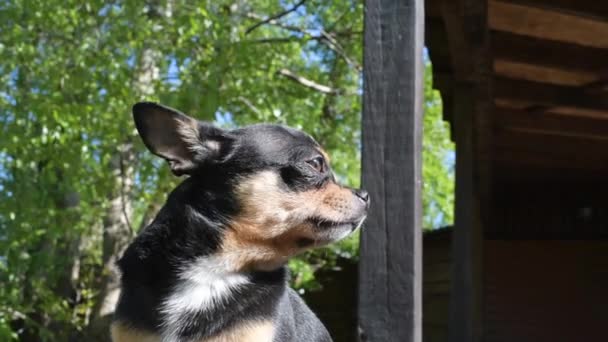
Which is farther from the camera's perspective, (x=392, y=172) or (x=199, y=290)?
(x=199, y=290)

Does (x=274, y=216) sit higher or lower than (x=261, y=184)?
lower

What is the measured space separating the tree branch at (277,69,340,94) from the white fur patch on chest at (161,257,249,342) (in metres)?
6.84

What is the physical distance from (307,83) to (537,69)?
4812 mm

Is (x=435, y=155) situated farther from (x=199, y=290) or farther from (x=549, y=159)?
(x=199, y=290)

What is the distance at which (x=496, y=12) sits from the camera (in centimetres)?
509

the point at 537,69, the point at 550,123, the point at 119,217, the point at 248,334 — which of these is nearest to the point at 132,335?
the point at 248,334

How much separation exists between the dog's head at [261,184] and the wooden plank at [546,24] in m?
2.22

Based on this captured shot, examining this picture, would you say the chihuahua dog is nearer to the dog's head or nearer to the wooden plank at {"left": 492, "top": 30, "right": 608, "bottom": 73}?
the dog's head

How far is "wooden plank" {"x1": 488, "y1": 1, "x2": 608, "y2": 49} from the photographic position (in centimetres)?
494

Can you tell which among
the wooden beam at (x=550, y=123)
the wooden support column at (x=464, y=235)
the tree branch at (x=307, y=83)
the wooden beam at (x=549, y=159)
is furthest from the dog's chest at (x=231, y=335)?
the tree branch at (x=307, y=83)

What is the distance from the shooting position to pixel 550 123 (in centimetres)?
760

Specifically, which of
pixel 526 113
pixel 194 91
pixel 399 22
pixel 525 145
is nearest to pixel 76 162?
pixel 194 91

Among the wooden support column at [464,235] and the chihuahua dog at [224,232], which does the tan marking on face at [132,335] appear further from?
the wooden support column at [464,235]

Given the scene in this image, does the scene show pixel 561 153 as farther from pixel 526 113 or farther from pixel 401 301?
pixel 401 301
